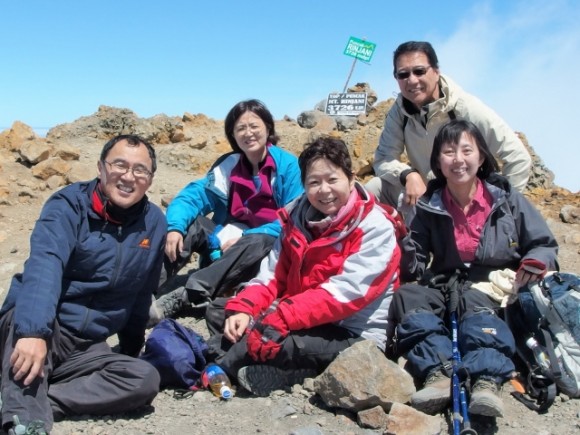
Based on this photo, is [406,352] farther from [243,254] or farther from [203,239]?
[203,239]

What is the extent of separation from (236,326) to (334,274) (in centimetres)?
72

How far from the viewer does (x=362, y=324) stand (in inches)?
163

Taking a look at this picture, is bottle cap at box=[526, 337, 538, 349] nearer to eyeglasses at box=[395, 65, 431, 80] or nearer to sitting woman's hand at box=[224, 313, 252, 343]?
sitting woman's hand at box=[224, 313, 252, 343]

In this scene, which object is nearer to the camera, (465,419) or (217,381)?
(465,419)

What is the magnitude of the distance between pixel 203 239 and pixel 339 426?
2363 millimetres

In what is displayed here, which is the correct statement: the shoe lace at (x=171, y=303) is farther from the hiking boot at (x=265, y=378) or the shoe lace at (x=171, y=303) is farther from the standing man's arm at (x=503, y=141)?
the standing man's arm at (x=503, y=141)

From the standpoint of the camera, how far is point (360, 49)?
50.5ft

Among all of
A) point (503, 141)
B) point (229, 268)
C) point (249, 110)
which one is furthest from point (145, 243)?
point (503, 141)

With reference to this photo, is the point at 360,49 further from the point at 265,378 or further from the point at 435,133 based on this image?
the point at 265,378

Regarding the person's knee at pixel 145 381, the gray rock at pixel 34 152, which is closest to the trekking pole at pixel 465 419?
the person's knee at pixel 145 381

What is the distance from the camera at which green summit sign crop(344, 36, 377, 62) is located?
1527 centimetres

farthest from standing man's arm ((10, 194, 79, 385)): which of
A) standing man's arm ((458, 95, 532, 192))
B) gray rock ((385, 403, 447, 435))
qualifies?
standing man's arm ((458, 95, 532, 192))

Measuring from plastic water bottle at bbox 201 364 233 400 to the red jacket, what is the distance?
435 millimetres

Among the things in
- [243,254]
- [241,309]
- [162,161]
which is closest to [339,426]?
[241,309]
